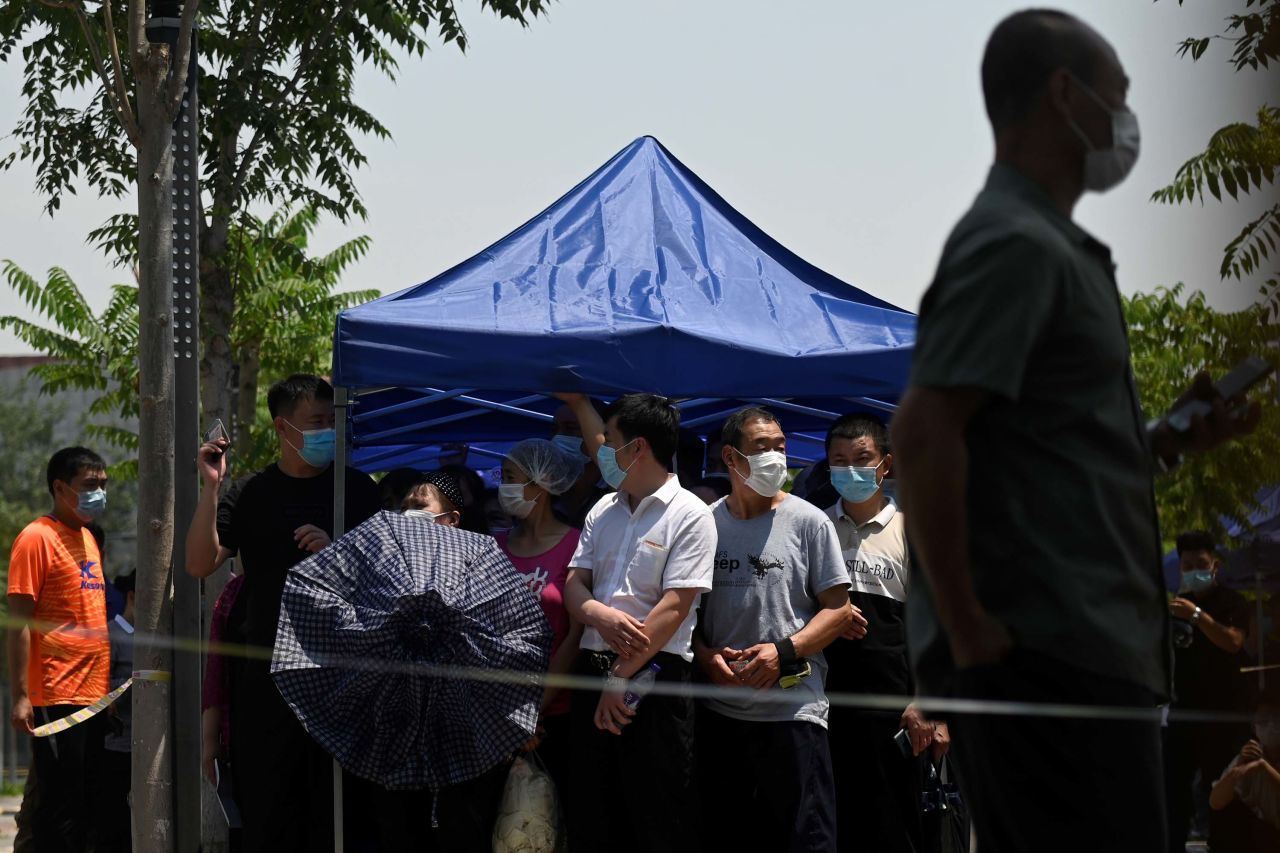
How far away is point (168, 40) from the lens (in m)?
6.27

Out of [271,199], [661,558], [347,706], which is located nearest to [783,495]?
[661,558]

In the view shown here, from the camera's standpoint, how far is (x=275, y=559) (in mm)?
6031

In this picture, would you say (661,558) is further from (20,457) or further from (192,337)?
(20,457)

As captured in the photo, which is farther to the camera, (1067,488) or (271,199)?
(271,199)

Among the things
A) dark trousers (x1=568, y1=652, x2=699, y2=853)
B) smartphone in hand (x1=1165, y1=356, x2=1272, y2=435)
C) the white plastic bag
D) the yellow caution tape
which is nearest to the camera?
smartphone in hand (x1=1165, y1=356, x2=1272, y2=435)

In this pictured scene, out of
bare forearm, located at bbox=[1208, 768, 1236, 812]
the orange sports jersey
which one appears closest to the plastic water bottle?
bare forearm, located at bbox=[1208, 768, 1236, 812]

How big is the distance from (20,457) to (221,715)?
5182cm

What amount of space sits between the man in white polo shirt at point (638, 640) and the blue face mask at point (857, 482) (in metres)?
0.72

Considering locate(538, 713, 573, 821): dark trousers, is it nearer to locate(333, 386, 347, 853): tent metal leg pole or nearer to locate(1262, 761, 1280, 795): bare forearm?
locate(333, 386, 347, 853): tent metal leg pole

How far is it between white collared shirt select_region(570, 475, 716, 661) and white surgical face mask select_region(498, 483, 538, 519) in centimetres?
51

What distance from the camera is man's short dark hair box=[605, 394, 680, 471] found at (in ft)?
18.9

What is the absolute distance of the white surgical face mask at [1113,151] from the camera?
2.57 m

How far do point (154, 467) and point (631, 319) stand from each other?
79.1 inches

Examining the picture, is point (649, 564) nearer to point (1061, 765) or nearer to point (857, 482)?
point (857, 482)
